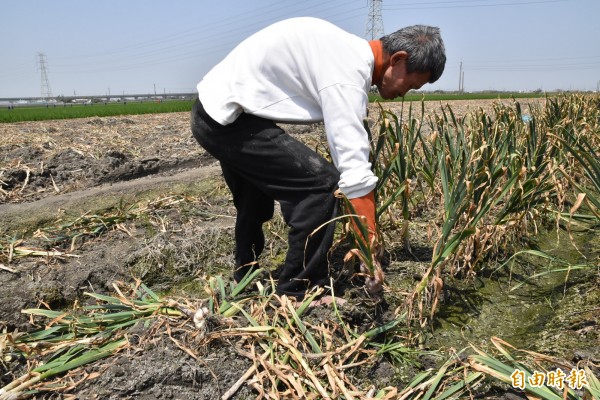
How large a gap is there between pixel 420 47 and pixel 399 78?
12 centimetres

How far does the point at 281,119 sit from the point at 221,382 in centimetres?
86

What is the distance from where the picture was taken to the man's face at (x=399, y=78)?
5.28ft

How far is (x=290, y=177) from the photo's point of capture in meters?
1.68

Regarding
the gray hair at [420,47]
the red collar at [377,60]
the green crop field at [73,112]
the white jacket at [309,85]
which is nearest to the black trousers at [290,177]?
the white jacket at [309,85]

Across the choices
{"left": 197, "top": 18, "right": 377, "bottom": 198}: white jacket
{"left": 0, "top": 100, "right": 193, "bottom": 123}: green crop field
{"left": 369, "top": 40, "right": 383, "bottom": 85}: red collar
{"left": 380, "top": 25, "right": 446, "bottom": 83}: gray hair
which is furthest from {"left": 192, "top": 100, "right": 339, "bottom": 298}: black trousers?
{"left": 0, "top": 100, "right": 193, "bottom": 123}: green crop field

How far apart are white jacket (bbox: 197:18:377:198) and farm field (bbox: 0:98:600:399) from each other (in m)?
0.53

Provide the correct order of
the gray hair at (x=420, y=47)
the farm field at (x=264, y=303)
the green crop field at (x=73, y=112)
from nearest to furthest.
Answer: the farm field at (x=264, y=303) < the gray hair at (x=420, y=47) < the green crop field at (x=73, y=112)

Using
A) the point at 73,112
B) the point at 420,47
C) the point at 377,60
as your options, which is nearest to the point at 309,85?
the point at 377,60

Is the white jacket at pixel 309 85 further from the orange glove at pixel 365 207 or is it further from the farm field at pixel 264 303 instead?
the farm field at pixel 264 303

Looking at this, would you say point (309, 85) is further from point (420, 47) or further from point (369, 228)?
point (369, 228)

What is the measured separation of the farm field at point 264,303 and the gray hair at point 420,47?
2.00 feet

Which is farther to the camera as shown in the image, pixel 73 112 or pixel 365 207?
pixel 73 112

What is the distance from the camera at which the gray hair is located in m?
1.57

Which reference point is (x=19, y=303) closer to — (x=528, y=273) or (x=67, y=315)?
(x=67, y=315)
